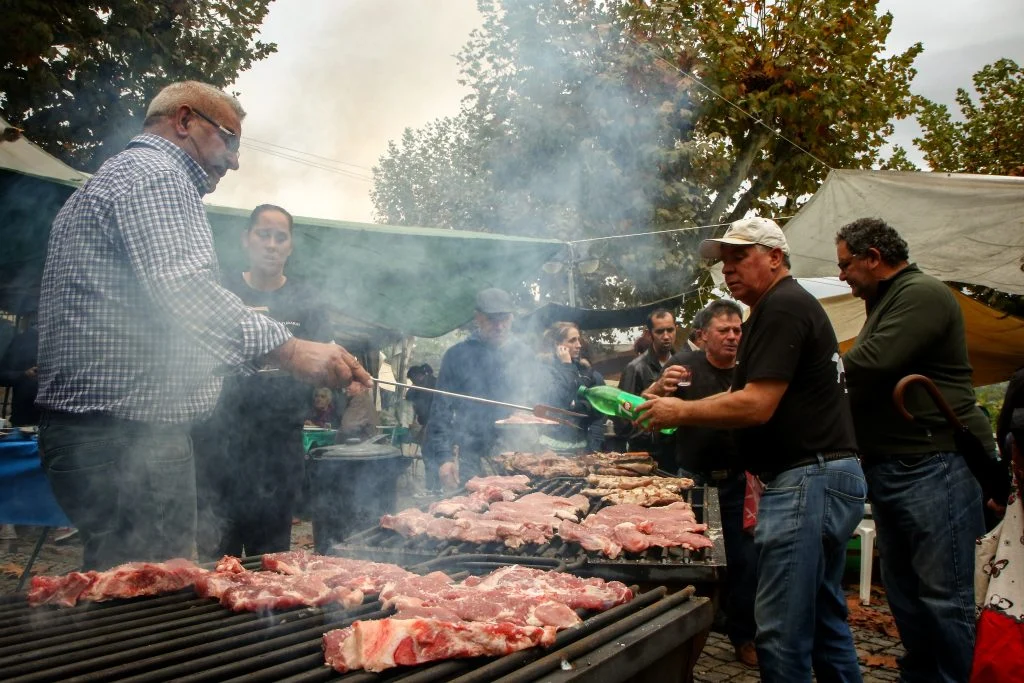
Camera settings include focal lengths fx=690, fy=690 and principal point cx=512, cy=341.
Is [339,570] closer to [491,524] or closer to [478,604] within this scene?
[478,604]

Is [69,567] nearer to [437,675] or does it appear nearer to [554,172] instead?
[437,675]

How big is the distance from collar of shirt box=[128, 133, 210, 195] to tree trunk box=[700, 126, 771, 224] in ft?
42.1

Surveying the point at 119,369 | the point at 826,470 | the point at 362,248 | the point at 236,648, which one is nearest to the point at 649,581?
the point at 826,470

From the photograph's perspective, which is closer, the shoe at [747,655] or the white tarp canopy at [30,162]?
the shoe at [747,655]

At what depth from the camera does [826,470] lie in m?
2.98

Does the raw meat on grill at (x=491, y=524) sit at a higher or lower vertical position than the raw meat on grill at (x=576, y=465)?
lower

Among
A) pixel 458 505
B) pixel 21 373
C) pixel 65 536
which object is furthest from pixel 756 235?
pixel 65 536

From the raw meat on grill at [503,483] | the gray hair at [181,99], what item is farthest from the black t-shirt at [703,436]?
the gray hair at [181,99]

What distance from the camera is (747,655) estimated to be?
4684 millimetres

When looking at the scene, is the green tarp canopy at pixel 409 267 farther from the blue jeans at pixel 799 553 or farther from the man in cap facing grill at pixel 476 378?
the blue jeans at pixel 799 553

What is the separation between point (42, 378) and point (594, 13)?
404 inches

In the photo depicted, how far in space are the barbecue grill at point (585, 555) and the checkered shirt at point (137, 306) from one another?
1024 millimetres

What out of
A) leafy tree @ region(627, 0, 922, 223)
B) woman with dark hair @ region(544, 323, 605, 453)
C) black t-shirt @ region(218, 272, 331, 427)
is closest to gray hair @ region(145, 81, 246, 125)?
black t-shirt @ region(218, 272, 331, 427)

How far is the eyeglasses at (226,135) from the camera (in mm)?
2688
